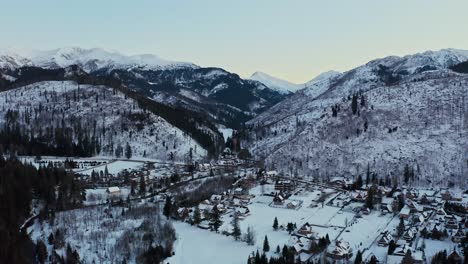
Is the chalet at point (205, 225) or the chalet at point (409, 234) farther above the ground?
the chalet at point (205, 225)

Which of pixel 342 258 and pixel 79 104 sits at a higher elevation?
pixel 79 104

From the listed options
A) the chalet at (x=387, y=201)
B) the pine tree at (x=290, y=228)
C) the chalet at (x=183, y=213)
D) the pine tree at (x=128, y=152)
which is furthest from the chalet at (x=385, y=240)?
the pine tree at (x=128, y=152)

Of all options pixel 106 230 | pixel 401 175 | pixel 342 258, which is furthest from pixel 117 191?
pixel 401 175

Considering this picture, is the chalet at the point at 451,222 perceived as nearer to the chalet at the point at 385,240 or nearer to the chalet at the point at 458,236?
the chalet at the point at 458,236

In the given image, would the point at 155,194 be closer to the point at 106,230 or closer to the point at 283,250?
the point at 106,230

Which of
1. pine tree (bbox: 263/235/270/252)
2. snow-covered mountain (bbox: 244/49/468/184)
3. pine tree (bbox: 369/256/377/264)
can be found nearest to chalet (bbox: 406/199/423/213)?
snow-covered mountain (bbox: 244/49/468/184)

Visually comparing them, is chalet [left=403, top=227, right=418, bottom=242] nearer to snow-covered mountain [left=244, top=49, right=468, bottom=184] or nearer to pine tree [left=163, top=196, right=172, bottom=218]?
snow-covered mountain [left=244, top=49, right=468, bottom=184]
